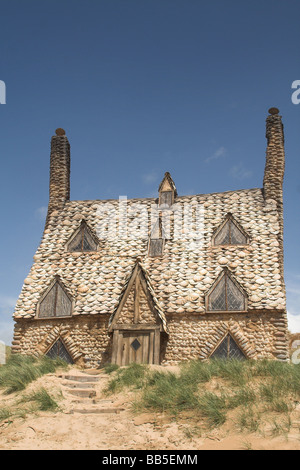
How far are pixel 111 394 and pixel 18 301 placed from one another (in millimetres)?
8702

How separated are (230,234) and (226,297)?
3549mm

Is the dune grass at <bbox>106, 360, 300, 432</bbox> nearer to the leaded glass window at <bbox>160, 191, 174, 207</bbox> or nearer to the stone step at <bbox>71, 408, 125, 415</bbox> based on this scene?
the stone step at <bbox>71, 408, 125, 415</bbox>

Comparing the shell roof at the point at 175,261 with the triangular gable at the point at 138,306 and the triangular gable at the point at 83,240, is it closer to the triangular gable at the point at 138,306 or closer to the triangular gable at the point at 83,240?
the triangular gable at the point at 83,240

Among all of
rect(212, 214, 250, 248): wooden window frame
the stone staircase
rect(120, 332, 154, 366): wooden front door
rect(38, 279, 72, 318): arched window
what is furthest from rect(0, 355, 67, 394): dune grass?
rect(212, 214, 250, 248): wooden window frame

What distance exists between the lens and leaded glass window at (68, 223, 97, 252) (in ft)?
77.4

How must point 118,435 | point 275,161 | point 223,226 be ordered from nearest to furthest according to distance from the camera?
point 118,435
point 223,226
point 275,161

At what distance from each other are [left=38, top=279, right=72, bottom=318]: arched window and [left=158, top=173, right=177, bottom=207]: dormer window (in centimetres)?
678

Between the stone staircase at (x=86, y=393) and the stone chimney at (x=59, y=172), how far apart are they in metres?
10.6

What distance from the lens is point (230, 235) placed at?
22.4m

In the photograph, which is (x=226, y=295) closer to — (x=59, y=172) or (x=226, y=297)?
(x=226, y=297)

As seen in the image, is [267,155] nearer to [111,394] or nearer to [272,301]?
[272,301]

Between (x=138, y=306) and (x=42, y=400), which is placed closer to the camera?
(x=42, y=400)

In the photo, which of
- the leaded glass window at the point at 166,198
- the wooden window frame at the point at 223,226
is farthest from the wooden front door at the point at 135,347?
the leaded glass window at the point at 166,198

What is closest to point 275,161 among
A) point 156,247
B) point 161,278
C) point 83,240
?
point 156,247
